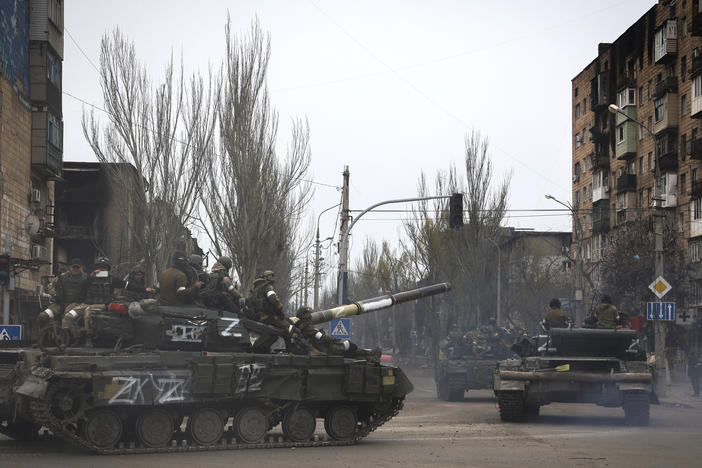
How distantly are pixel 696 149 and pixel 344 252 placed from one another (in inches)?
910

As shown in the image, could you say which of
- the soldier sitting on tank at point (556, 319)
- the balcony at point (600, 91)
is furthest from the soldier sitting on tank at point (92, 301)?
the balcony at point (600, 91)

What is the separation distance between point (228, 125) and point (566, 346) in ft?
46.6

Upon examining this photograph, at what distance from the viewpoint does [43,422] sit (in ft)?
45.2

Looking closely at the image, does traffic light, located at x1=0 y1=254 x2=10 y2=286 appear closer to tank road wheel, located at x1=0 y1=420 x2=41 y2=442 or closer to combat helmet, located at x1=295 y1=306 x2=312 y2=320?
tank road wheel, located at x1=0 y1=420 x2=41 y2=442

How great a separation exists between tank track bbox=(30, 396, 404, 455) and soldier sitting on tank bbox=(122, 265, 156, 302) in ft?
6.64

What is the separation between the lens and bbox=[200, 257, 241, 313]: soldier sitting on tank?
1587cm

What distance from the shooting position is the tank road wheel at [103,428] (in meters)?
14.1

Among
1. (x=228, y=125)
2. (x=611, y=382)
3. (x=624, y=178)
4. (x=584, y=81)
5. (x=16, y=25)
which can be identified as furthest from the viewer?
(x=584, y=81)

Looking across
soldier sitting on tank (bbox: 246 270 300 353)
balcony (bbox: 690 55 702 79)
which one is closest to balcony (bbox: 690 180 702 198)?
balcony (bbox: 690 55 702 79)

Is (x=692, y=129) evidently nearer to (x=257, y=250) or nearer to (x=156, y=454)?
(x=257, y=250)

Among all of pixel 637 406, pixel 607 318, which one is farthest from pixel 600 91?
pixel 637 406

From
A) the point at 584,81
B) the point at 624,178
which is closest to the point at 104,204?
the point at 624,178

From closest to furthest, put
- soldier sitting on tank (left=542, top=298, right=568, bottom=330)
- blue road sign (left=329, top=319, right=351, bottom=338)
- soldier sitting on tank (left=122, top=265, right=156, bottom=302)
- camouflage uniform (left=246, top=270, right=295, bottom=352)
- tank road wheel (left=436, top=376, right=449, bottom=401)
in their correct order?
soldier sitting on tank (left=122, top=265, right=156, bottom=302)
camouflage uniform (left=246, top=270, right=295, bottom=352)
soldier sitting on tank (left=542, top=298, right=568, bottom=330)
tank road wheel (left=436, top=376, right=449, bottom=401)
blue road sign (left=329, top=319, right=351, bottom=338)

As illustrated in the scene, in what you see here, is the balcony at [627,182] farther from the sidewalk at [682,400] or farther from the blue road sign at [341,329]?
the blue road sign at [341,329]
